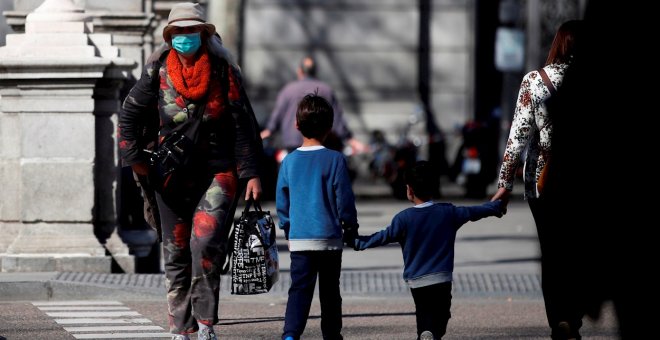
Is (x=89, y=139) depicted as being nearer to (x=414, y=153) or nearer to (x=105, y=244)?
(x=105, y=244)

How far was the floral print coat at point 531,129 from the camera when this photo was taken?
800 cm

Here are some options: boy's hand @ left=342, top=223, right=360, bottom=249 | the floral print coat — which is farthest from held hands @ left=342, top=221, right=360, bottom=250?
the floral print coat

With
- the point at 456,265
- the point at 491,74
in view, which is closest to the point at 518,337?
the point at 456,265

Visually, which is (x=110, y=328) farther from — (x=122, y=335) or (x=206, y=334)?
(x=206, y=334)

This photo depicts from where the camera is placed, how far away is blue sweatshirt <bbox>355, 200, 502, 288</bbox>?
7656 millimetres

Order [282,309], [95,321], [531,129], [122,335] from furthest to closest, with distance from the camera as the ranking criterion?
[282,309] → [95,321] → [122,335] → [531,129]

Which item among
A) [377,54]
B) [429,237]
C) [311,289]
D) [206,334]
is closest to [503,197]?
[429,237]

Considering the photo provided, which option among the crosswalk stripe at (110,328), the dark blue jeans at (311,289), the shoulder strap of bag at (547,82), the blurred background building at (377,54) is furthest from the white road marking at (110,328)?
the blurred background building at (377,54)

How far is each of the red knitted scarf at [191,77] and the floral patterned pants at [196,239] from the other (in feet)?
1.30

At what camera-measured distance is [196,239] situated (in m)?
8.08

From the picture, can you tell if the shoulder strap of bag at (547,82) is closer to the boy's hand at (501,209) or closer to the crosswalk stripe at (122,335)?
the boy's hand at (501,209)

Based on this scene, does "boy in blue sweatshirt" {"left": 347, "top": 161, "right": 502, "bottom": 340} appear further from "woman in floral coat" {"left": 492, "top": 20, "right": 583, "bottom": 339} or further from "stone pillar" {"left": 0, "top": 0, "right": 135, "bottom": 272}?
"stone pillar" {"left": 0, "top": 0, "right": 135, "bottom": 272}

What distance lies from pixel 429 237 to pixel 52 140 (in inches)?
167

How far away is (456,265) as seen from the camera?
13.4m
